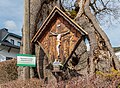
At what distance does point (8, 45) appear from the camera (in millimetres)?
23891

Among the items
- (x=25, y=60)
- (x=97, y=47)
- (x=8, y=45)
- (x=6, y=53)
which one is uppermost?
(x=8, y=45)

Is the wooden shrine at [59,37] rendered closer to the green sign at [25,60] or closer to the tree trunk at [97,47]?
the green sign at [25,60]

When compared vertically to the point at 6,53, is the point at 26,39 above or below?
below

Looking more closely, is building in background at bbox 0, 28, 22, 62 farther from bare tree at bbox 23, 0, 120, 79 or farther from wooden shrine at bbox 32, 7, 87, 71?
wooden shrine at bbox 32, 7, 87, 71

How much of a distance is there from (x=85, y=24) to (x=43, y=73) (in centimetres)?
264

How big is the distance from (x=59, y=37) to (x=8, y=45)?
17904mm

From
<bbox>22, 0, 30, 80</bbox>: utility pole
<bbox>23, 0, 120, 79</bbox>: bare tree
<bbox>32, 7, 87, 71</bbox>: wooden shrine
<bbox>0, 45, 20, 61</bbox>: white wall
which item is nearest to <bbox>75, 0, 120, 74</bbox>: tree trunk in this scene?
<bbox>23, 0, 120, 79</bbox>: bare tree

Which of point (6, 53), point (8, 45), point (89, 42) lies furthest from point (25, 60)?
point (6, 53)

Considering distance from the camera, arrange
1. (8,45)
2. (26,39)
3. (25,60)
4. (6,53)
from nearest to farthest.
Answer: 1. (25,60)
2. (26,39)
3. (8,45)
4. (6,53)

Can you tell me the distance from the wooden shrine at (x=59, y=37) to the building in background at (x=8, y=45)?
56.1 ft

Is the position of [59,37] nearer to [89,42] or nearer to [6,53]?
[89,42]

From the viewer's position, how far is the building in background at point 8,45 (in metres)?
23.6

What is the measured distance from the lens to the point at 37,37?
7.05 m

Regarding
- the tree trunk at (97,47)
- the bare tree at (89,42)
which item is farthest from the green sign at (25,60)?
the tree trunk at (97,47)
